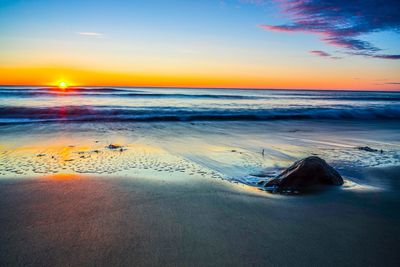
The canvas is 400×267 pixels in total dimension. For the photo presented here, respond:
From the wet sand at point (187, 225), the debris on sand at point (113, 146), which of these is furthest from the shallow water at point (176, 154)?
the wet sand at point (187, 225)

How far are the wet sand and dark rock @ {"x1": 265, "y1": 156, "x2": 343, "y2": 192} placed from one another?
1.01 ft

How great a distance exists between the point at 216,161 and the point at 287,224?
327cm

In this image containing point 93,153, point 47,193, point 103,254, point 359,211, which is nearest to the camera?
point 103,254

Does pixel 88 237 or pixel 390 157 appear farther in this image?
pixel 390 157

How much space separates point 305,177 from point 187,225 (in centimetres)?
239

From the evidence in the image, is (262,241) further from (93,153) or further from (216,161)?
(93,153)

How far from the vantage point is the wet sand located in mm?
2643

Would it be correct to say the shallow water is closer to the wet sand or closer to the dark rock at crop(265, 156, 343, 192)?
the dark rock at crop(265, 156, 343, 192)

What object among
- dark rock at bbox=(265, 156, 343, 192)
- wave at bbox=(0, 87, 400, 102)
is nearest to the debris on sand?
dark rock at bbox=(265, 156, 343, 192)

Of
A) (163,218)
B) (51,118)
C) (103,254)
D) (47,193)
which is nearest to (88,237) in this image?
(103,254)

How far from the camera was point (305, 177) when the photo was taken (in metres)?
4.81

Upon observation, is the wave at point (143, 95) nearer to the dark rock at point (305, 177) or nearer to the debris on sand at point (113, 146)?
the debris on sand at point (113, 146)

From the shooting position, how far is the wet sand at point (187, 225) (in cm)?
264

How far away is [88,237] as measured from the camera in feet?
9.66
